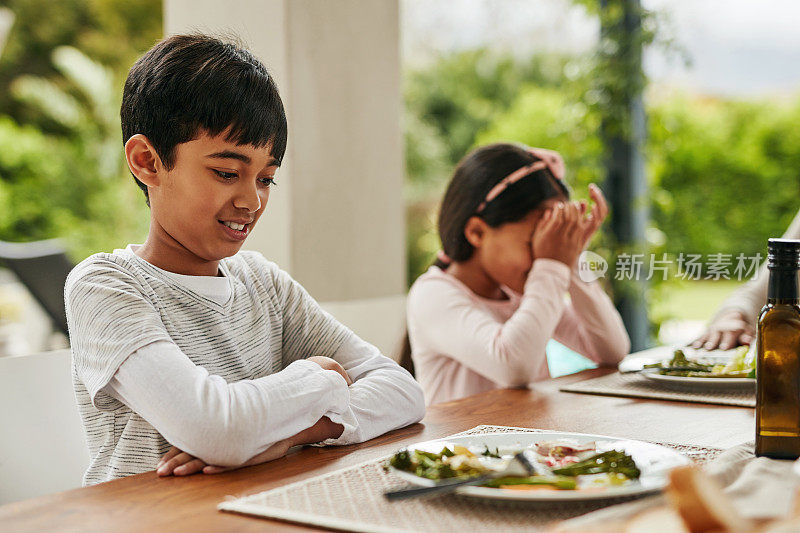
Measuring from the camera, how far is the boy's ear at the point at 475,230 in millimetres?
2119

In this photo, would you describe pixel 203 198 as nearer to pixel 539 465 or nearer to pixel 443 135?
pixel 539 465

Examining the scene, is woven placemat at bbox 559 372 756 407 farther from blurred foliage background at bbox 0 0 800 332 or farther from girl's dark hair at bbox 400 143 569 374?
blurred foliage background at bbox 0 0 800 332

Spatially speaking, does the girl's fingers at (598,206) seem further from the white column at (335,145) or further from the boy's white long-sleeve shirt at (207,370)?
the boy's white long-sleeve shirt at (207,370)

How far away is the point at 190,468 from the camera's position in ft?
3.49

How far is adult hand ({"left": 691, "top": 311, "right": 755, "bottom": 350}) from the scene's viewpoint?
2043mm

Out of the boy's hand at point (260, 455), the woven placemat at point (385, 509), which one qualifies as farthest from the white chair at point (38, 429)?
the woven placemat at point (385, 509)

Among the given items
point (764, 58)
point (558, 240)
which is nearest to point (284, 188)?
point (558, 240)

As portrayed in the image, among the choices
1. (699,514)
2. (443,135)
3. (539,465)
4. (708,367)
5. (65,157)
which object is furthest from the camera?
(65,157)

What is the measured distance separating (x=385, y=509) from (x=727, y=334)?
55.9 inches

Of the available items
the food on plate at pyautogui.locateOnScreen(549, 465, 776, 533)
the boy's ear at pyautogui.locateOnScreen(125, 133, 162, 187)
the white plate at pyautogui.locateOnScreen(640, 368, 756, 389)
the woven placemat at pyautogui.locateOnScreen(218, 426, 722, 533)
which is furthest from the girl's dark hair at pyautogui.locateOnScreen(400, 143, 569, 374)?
the food on plate at pyautogui.locateOnScreen(549, 465, 776, 533)

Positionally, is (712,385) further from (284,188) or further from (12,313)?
(12,313)

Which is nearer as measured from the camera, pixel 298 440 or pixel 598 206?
pixel 298 440

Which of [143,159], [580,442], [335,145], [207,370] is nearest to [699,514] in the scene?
[580,442]

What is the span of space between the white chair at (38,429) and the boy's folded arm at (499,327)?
2.59 ft
